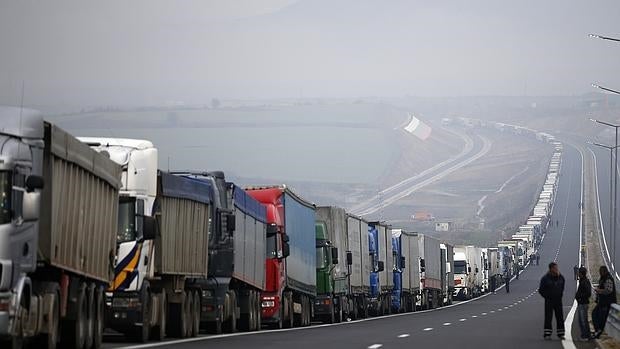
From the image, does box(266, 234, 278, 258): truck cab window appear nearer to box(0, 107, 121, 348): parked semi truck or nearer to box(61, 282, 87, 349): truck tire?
box(0, 107, 121, 348): parked semi truck

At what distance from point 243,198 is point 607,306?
9.34 meters

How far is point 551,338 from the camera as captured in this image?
3656cm

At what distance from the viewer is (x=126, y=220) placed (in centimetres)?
2834

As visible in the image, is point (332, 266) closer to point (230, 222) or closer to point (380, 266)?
point (380, 266)

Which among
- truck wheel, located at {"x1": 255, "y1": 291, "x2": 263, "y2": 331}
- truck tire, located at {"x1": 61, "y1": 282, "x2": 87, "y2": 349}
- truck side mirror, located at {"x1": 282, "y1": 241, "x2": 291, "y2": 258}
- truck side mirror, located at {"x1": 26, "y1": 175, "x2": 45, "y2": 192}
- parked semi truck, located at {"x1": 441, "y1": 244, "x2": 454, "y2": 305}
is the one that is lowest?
truck tire, located at {"x1": 61, "y1": 282, "x2": 87, "y2": 349}

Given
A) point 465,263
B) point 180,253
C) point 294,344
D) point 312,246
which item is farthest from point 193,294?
point 465,263

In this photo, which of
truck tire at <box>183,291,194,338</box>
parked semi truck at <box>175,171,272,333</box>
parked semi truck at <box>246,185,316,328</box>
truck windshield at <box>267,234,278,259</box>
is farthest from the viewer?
truck windshield at <box>267,234,278,259</box>

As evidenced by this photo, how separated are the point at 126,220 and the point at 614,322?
12.6 m

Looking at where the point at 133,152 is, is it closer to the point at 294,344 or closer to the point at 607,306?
the point at 294,344

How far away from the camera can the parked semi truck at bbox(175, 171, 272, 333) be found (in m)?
35.8

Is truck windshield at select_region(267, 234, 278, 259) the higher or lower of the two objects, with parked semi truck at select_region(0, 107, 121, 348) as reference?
higher

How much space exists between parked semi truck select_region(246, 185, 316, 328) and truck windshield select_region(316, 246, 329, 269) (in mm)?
2267

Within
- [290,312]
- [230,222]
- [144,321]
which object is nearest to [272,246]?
[290,312]

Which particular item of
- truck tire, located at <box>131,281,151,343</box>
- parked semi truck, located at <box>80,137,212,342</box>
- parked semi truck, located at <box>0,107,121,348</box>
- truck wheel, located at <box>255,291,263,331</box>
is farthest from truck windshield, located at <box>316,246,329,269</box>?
parked semi truck, located at <box>0,107,121,348</box>
